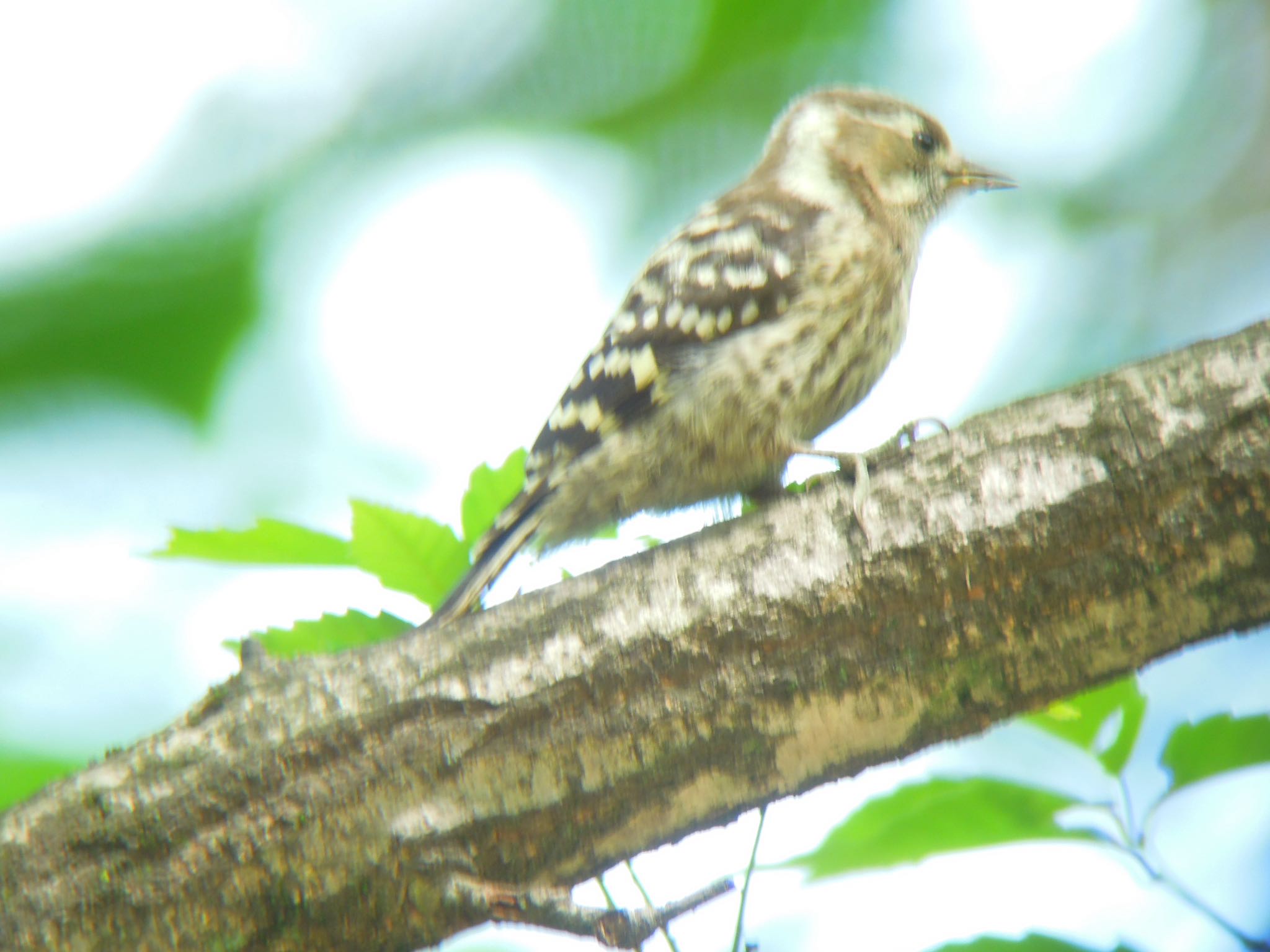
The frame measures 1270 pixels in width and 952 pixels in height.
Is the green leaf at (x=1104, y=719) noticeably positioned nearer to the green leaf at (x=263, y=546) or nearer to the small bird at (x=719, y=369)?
the small bird at (x=719, y=369)

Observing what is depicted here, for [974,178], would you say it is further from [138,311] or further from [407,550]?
[138,311]

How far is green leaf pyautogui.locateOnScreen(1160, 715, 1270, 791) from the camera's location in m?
1.50

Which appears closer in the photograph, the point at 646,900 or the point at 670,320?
the point at 646,900

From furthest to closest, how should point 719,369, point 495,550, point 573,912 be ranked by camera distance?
point 719,369 → point 495,550 → point 573,912

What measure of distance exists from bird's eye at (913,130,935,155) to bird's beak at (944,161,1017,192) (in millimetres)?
74

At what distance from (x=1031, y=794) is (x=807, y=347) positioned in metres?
1.00

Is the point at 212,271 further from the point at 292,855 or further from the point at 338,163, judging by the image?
the point at 292,855

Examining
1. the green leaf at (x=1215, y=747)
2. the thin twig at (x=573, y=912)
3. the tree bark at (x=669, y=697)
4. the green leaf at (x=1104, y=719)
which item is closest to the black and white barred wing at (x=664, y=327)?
the tree bark at (x=669, y=697)

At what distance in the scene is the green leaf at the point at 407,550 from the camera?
150 cm

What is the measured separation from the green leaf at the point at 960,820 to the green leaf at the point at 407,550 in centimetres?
60

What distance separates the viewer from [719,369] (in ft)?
7.19

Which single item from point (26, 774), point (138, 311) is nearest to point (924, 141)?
point (26, 774)

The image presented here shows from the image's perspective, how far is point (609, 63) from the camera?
445 cm

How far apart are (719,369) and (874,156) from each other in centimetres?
102
